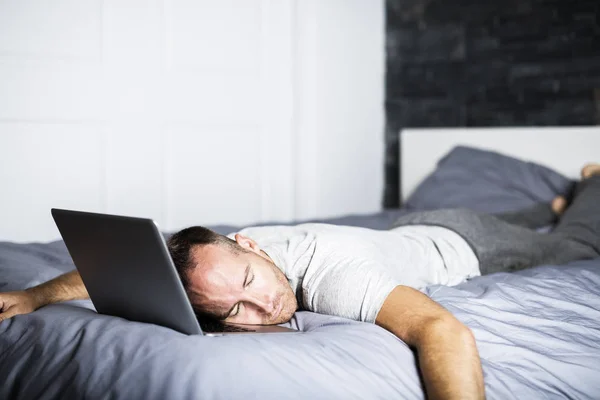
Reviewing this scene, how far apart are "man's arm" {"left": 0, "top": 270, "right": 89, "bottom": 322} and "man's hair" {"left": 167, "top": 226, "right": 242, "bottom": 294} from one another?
1.00 feet

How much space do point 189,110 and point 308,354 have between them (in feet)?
7.97

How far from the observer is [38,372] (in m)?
1.24

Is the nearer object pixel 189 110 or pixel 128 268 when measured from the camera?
pixel 128 268

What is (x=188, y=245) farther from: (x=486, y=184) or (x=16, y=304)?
(x=486, y=184)

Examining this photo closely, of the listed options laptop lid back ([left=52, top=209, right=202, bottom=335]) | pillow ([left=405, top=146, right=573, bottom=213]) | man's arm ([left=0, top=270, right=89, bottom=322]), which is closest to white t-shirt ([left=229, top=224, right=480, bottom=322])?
laptop lid back ([left=52, top=209, right=202, bottom=335])

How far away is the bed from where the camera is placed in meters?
1.07

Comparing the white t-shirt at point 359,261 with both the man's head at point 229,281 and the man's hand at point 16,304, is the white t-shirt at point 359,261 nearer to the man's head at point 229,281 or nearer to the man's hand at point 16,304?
the man's head at point 229,281

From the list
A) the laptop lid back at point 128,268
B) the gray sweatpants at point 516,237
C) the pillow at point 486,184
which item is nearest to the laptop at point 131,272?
the laptop lid back at point 128,268

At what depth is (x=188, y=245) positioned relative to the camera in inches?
55.1

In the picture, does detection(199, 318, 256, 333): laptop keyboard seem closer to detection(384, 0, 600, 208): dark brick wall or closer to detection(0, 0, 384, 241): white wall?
detection(0, 0, 384, 241): white wall

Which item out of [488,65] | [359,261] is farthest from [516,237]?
[488,65]

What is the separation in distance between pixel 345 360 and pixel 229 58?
2.63m

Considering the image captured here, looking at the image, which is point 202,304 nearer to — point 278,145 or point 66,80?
point 66,80

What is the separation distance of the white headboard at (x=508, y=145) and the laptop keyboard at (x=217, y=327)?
7.57 feet
